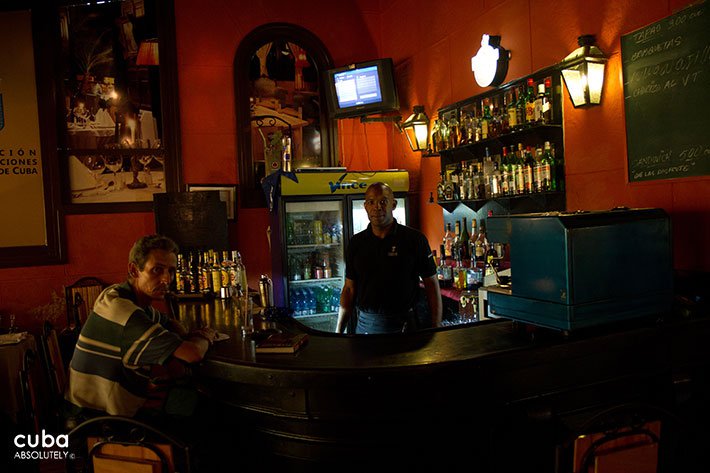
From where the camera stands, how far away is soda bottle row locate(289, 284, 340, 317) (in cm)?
544

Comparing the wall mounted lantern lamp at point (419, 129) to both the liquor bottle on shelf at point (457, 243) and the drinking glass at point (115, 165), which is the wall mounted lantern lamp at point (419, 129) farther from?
the drinking glass at point (115, 165)

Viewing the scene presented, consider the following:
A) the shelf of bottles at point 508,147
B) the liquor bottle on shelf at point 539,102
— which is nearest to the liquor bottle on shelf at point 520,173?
the shelf of bottles at point 508,147

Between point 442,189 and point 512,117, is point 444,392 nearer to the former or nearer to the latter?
point 512,117

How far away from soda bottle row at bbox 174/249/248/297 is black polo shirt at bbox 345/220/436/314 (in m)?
1.36

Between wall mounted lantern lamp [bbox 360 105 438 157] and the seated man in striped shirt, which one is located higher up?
wall mounted lantern lamp [bbox 360 105 438 157]

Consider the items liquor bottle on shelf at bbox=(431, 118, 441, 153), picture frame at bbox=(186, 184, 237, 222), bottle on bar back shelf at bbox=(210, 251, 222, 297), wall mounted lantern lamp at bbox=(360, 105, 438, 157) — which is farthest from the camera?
picture frame at bbox=(186, 184, 237, 222)

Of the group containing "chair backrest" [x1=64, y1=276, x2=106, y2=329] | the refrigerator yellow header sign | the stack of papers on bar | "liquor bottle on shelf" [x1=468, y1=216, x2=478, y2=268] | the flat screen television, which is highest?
the flat screen television

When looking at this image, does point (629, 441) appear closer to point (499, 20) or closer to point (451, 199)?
point (451, 199)

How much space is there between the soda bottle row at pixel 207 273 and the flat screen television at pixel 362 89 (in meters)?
1.95

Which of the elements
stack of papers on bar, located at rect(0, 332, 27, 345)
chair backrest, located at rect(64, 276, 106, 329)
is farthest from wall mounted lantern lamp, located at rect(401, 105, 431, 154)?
stack of papers on bar, located at rect(0, 332, 27, 345)

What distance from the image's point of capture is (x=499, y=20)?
14.7 feet

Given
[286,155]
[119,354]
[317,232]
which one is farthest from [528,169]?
[119,354]

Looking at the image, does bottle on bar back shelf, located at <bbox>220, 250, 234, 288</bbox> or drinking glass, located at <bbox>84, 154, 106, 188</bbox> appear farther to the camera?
drinking glass, located at <bbox>84, 154, 106, 188</bbox>

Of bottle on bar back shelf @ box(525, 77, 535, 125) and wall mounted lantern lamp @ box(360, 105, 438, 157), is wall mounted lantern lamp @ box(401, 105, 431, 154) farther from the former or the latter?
bottle on bar back shelf @ box(525, 77, 535, 125)
